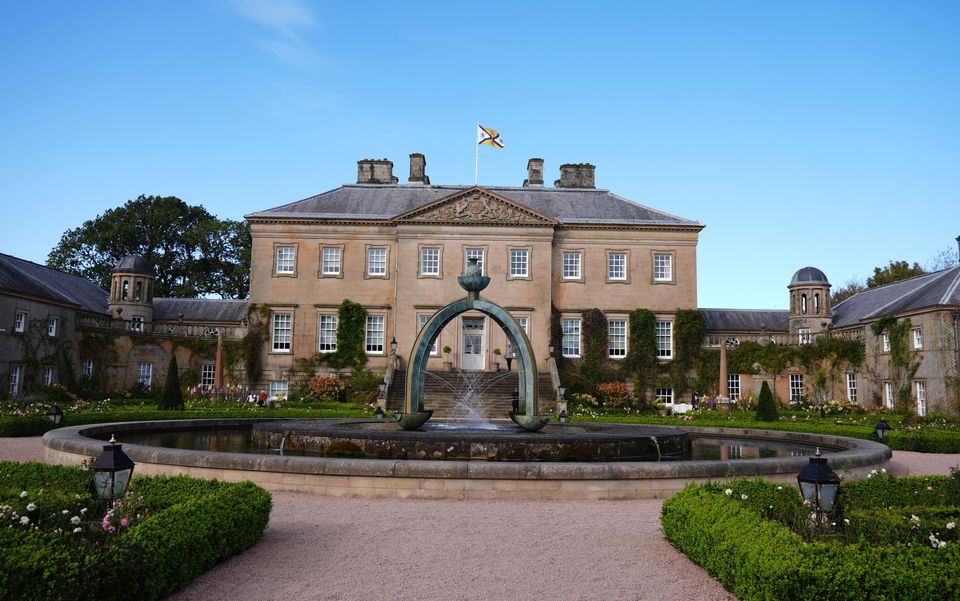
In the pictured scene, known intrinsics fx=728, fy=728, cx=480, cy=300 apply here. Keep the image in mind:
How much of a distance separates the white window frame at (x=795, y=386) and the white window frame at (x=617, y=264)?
33.6 feet

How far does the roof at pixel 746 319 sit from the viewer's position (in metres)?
40.8

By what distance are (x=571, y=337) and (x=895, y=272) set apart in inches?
1094

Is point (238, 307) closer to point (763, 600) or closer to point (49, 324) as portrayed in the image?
point (49, 324)

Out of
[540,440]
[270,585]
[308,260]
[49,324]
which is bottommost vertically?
[270,585]

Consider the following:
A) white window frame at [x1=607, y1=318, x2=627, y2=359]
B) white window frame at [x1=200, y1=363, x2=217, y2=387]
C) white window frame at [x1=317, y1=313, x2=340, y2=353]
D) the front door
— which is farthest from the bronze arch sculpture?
white window frame at [x1=200, y1=363, x2=217, y2=387]

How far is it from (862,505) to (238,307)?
3978cm

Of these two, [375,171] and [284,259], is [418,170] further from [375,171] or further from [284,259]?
[284,259]

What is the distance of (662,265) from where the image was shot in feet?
126

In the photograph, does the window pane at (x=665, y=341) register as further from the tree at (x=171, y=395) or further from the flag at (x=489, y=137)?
the tree at (x=171, y=395)

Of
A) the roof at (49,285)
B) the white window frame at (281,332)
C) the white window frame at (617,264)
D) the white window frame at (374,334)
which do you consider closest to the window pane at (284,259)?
the white window frame at (281,332)

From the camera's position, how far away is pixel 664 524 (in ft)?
26.6

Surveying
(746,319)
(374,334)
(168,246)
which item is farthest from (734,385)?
(168,246)

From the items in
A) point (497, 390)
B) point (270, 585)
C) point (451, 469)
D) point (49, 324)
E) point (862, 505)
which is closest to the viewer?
point (270, 585)

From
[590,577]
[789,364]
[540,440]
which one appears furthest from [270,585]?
[789,364]
